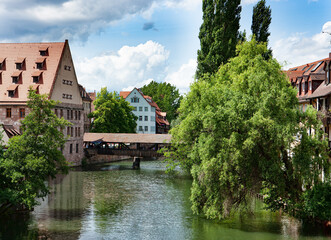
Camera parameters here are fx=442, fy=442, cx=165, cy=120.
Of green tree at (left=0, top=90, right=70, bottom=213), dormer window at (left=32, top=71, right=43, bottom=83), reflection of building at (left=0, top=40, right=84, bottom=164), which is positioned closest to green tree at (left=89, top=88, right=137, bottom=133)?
reflection of building at (left=0, top=40, right=84, bottom=164)

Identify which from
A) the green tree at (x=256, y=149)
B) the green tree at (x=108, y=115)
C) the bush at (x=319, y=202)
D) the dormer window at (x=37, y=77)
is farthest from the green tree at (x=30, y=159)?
the green tree at (x=108, y=115)

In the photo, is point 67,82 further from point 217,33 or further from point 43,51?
point 217,33

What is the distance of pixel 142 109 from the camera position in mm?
89562

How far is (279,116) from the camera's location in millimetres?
19719

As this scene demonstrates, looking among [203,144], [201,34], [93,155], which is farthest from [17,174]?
[93,155]

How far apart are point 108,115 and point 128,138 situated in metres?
Answer: 13.5

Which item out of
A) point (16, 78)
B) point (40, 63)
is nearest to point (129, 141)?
point (40, 63)

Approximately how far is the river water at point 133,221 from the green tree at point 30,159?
156cm

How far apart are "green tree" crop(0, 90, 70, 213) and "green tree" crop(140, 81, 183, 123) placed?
261ft

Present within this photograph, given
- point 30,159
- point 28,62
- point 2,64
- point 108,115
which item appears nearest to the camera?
Answer: point 30,159

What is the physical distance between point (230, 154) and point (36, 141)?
32.5ft

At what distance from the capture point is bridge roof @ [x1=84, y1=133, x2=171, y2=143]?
166ft

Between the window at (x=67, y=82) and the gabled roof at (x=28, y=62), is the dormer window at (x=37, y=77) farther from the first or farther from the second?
the window at (x=67, y=82)

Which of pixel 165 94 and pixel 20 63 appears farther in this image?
pixel 165 94
